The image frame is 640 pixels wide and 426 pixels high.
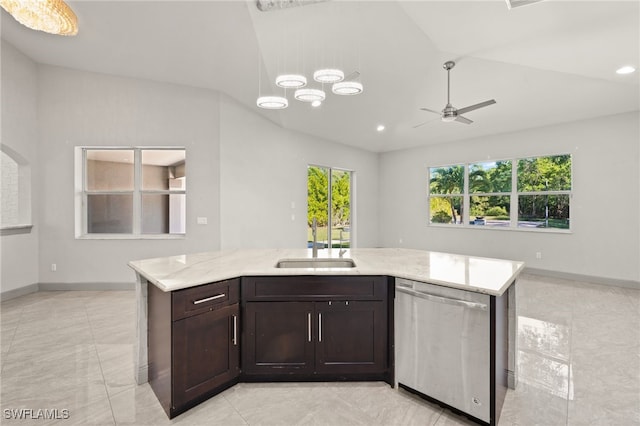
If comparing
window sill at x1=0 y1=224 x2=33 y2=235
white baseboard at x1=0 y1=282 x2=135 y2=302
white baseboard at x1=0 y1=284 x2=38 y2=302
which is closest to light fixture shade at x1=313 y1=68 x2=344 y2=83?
white baseboard at x1=0 y1=282 x2=135 y2=302

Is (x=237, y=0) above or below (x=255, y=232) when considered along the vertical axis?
above

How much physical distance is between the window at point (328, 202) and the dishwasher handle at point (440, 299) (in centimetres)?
459

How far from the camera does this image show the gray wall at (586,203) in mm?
5172

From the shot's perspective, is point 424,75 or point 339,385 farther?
point 424,75

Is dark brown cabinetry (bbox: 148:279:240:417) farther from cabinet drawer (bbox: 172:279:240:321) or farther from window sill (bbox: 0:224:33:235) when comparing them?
window sill (bbox: 0:224:33:235)

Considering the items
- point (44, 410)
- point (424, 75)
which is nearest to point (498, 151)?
point (424, 75)

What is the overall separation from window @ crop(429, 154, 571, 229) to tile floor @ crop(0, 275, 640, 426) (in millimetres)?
2774

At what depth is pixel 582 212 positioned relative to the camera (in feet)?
18.4

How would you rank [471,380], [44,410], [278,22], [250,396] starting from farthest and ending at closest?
1. [278,22]
2. [250,396]
3. [44,410]
4. [471,380]

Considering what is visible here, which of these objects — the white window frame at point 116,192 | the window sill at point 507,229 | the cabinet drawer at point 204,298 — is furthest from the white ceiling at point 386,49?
the cabinet drawer at point 204,298

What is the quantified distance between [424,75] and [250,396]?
13.8 ft

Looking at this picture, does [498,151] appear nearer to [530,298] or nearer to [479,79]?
[479,79]

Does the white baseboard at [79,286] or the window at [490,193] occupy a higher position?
the window at [490,193]

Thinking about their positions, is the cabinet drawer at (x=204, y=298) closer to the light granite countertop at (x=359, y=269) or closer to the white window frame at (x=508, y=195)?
the light granite countertop at (x=359, y=269)
